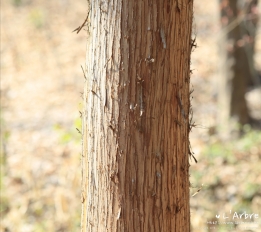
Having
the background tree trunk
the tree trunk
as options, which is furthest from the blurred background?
the tree trunk

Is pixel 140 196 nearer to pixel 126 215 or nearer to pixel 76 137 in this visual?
pixel 126 215

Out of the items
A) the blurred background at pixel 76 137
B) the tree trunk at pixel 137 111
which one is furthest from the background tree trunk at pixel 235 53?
the tree trunk at pixel 137 111

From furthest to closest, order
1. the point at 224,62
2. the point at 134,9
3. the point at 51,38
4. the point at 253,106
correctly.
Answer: the point at 51,38 → the point at 253,106 → the point at 224,62 → the point at 134,9

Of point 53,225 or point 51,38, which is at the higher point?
point 51,38

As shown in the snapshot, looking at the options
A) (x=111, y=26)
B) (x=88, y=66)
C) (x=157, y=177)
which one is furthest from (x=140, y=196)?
(x=111, y=26)

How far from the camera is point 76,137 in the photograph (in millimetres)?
4668

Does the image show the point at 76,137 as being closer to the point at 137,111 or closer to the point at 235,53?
the point at 137,111

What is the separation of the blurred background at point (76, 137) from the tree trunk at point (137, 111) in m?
0.36

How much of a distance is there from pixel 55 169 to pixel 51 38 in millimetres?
6804

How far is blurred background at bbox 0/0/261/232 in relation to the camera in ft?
15.4

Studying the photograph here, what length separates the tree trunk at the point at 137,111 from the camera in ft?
6.06

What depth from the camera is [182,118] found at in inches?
78.4

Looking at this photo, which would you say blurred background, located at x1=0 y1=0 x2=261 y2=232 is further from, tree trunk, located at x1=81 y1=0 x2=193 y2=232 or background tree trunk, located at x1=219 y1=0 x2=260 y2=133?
tree trunk, located at x1=81 y1=0 x2=193 y2=232

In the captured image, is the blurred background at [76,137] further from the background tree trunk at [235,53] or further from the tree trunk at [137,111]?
the tree trunk at [137,111]
